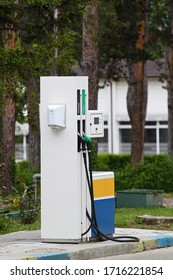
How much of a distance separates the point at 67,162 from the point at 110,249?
151 cm

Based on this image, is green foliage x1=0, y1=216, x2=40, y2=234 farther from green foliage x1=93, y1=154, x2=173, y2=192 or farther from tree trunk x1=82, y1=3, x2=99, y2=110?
tree trunk x1=82, y1=3, x2=99, y2=110

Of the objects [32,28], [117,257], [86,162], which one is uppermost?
[32,28]

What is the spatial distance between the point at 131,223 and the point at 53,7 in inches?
177

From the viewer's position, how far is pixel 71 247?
698 inches

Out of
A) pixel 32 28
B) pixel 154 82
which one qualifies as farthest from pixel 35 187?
pixel 154 82

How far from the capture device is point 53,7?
67.7ft

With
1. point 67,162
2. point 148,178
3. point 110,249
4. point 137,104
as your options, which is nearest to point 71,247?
point 110,249

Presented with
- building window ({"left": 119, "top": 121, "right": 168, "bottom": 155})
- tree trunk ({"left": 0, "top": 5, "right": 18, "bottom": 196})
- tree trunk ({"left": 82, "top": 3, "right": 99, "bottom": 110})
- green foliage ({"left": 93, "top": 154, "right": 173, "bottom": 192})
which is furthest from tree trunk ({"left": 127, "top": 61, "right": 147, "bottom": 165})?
building window ({"left": 119, "top": 121, "right": 168, "bottom": 155})

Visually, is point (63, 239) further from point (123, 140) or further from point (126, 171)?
point (123, 140)

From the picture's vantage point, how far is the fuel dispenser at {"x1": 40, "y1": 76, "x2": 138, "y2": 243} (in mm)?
17984

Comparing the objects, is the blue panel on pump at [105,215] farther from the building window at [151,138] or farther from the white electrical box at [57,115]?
the building window at [151,138]

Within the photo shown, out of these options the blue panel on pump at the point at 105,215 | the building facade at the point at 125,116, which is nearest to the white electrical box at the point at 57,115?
the blue panel on pump at the point at 105,215

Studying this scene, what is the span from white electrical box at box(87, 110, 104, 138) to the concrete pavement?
1.74m

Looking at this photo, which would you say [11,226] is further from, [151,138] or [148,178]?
[151,138]
